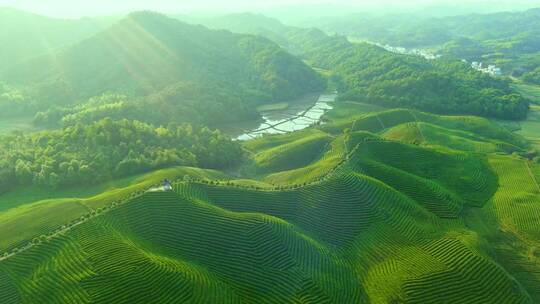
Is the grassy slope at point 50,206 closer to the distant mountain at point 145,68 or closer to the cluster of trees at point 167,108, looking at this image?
the cluster of trees at point 167,108

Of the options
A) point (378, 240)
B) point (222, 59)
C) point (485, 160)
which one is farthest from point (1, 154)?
point (222, 59)

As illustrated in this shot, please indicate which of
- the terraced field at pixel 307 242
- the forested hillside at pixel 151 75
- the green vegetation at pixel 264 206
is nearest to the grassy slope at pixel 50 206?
the green vegetation at pixel 264 206

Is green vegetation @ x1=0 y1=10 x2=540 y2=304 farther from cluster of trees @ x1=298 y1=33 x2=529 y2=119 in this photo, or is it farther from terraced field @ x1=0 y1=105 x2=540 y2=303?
cluster of trees @ x1=298 y1=33 x2=529 y2=119

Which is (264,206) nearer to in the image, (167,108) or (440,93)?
(167,108)

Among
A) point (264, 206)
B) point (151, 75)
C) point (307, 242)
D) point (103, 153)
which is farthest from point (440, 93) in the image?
point (103, 153)

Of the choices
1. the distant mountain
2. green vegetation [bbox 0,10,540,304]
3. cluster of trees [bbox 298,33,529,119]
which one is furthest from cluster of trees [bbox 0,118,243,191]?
cluster of trees [bbox 298,33,529,119]
